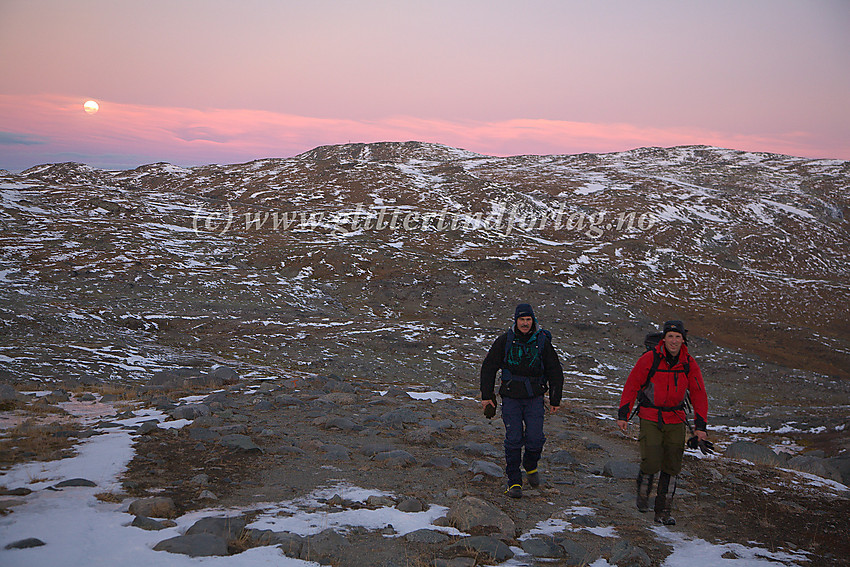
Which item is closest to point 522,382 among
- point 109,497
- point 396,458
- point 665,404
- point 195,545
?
point 665,404

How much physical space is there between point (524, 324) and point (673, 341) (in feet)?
6.98

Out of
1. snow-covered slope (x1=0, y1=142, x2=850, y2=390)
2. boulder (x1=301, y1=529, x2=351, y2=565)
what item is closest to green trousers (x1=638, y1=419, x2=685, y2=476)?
boulder (x1=301, y1=529, x2=351, y2=565)

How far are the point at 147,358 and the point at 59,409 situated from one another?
10.1 metres

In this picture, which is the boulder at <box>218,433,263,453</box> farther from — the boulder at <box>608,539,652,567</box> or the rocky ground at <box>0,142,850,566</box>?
the boulder at <box>608,539,652,567</box>

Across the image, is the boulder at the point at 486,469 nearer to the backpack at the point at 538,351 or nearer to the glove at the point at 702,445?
the backpack at the point at 538,351

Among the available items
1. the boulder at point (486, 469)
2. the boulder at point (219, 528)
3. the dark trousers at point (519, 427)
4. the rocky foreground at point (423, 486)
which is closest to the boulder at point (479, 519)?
the rocky foreground at point (423, 486)

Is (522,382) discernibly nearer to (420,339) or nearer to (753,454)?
(753,454)

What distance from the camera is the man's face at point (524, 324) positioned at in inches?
335

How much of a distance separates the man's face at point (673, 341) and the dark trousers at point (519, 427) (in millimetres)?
2046

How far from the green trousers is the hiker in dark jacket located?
1.37 metres

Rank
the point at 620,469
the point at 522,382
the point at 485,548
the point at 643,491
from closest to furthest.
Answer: the point at 485,548 → the point at 522,382 → the point at 643,491 → the point at 620,469

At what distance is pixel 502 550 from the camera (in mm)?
6504

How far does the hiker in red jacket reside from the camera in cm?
796

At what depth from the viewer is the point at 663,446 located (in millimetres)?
8188
